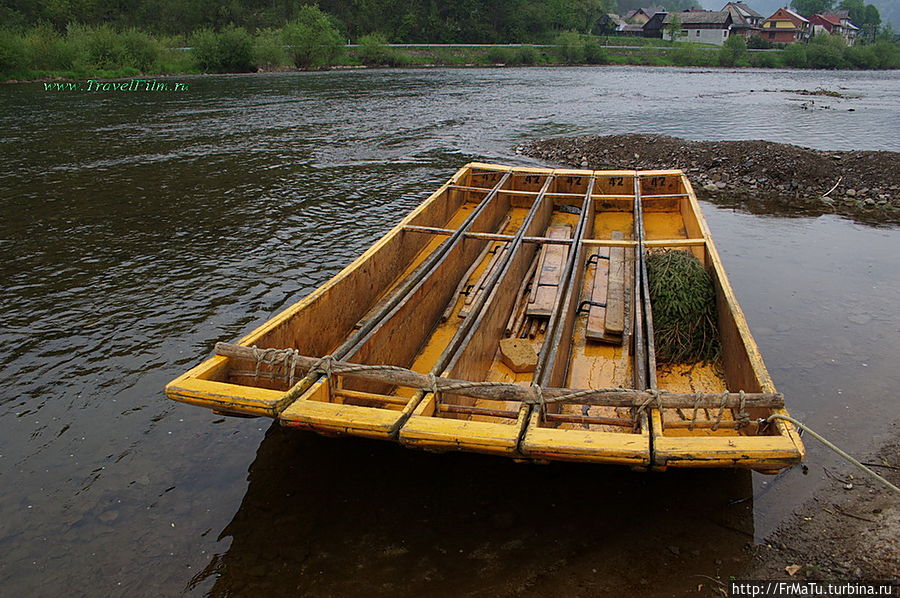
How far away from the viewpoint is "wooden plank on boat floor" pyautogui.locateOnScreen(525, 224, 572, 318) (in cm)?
611

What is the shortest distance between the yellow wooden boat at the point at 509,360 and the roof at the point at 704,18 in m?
95.2

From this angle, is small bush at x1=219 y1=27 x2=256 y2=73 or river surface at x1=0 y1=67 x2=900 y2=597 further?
small bush at x1=219 y1=27 x2=256 y2=73

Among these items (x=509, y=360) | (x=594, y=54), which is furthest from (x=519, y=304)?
(x=594, y=54)

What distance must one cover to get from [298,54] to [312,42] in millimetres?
1912

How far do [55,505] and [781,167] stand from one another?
594 inches

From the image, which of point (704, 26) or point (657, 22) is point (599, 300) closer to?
point (704, 26)

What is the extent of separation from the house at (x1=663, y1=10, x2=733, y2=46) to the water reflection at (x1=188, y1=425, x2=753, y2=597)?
324ft

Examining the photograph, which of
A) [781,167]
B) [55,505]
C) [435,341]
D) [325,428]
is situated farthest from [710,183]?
[55,505]

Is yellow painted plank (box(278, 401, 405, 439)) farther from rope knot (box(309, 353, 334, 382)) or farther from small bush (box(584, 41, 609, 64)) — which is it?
small bush (box(584, 41, 609, 64))

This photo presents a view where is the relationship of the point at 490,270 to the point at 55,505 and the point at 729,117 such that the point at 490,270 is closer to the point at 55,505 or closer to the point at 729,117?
the point at 55,505

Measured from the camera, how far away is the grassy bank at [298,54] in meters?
39.1

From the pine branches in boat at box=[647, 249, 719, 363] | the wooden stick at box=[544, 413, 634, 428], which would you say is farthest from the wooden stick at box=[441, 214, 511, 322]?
the wooden stick at box=[544, 413, 634, 428]

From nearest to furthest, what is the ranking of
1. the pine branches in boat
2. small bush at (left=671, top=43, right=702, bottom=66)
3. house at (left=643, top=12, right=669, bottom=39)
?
the pine branches in boat, small bush at (left=671, top=43, right=702, bottom=66), house at (left=643, top=12, right=669, bottom=39)

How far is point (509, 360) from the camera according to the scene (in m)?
5.39
